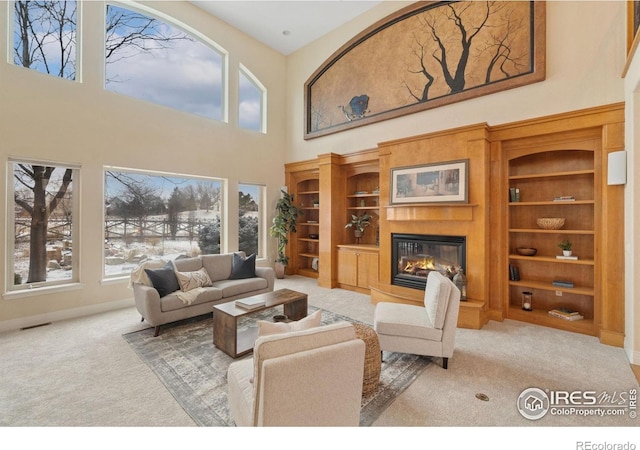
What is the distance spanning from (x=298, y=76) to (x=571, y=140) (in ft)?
18.6

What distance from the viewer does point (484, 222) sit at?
3834 millimetres

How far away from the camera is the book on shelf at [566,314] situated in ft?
11.6

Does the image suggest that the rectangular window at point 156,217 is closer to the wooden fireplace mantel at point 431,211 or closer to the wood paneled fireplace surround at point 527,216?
the wood paneled fireplace surround at point 527,216

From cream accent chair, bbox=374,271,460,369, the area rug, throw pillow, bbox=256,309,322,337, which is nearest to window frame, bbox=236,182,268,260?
the area rug

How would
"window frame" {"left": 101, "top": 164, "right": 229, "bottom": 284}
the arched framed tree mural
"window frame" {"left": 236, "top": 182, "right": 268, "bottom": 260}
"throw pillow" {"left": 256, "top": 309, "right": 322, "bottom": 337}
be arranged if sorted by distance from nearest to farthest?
"throw pillow" {"left": 256, "top": 309, "right": 322, "bottom": 337} < the arched framed tree mural < "window frame" {"left": 101, "top": 164, "right": 229, "bottom": 284} < "window frame" {"left": 236, "top": 182, "right": 268, "bottom": 260}

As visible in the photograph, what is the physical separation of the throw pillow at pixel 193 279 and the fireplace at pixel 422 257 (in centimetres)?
307

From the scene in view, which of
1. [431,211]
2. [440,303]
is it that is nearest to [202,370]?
[440,303]

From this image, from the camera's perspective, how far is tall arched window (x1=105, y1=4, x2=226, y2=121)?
4.53 metres

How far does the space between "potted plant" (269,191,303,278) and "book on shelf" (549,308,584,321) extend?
492cm

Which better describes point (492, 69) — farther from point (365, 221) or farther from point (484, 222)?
point (365, 221)

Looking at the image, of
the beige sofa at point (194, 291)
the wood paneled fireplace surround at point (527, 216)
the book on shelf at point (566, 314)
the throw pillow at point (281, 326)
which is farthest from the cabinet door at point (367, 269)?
the throw pillow at point (281, 326)

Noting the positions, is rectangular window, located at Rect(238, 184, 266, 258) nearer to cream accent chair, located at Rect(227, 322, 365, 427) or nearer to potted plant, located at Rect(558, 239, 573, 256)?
cream accent chair, located at Rect(227, 322, 365, 427)
